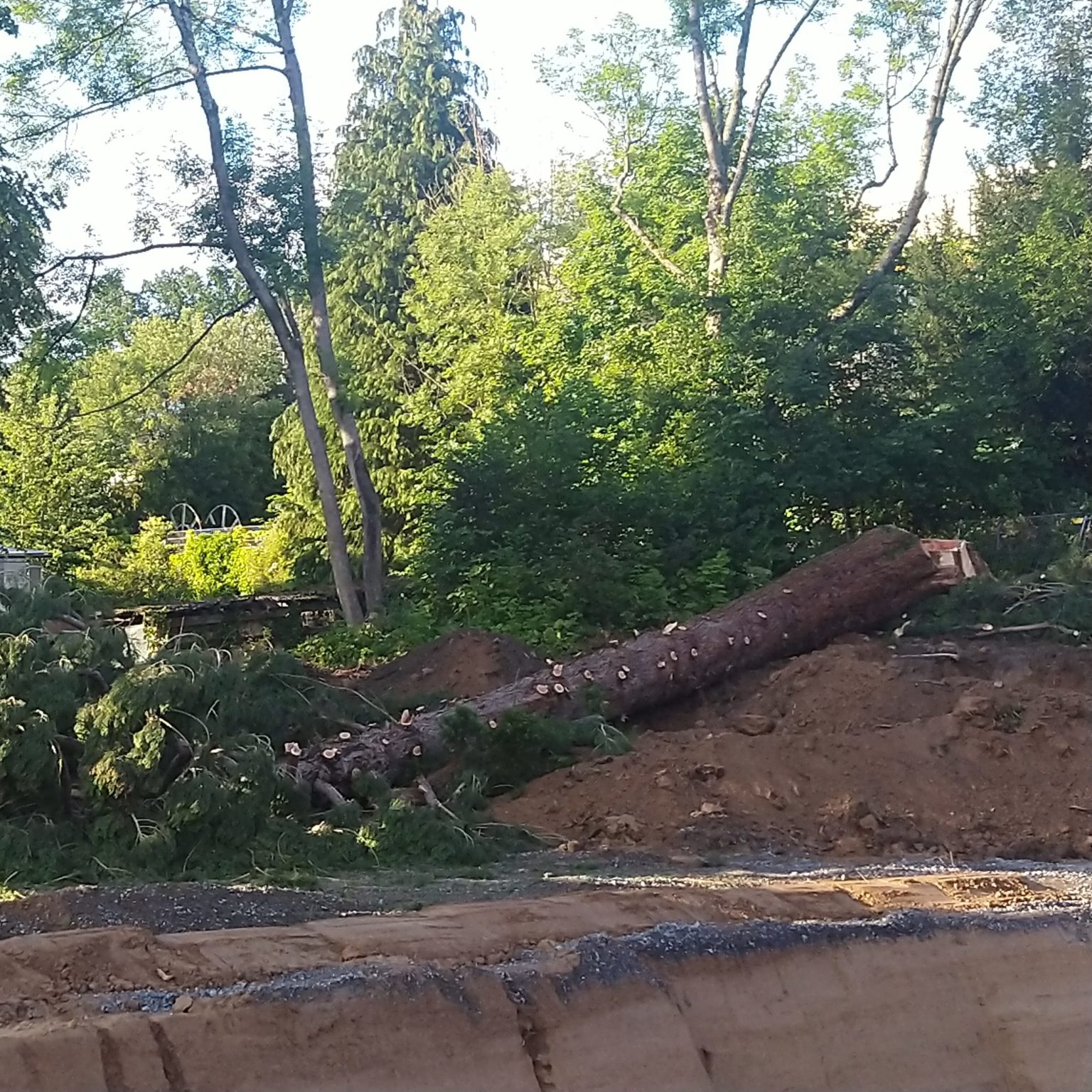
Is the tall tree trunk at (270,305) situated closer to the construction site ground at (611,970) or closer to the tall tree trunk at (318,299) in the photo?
the tall tree trunk at (318,299)

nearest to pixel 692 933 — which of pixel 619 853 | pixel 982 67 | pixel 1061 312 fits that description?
pixel 619 853

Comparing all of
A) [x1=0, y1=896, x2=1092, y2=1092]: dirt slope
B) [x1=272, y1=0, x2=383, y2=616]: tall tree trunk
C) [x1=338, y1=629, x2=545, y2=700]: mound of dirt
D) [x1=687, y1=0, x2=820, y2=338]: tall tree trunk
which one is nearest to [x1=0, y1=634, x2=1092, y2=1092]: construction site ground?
[x1=0, y1=896, x2=1092, y2=1092]: dirt slope

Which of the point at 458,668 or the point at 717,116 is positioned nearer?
the point at 458,668

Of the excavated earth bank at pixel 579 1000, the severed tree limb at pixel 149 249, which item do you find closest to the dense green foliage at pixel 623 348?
the severed tree limb at pixel 149 249

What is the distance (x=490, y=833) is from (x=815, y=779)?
6.47 feet

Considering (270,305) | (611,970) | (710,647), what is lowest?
(611,970)

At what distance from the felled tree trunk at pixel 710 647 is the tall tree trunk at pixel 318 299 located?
265 inches

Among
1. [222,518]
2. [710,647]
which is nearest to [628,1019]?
[710,647]

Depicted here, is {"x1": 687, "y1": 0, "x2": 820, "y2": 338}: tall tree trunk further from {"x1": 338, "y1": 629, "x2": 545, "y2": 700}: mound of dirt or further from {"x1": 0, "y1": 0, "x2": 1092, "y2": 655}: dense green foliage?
{"x1": 338, "y1": 629, "x2": 545, "y2": 700}: mound of dirt

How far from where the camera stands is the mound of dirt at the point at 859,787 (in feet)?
24.0

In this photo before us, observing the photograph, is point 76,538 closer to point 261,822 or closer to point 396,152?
point 396,152

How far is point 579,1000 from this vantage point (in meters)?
3.96

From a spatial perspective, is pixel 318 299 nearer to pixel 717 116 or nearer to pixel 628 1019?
pixel 717 116

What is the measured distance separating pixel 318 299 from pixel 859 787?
1134cm
